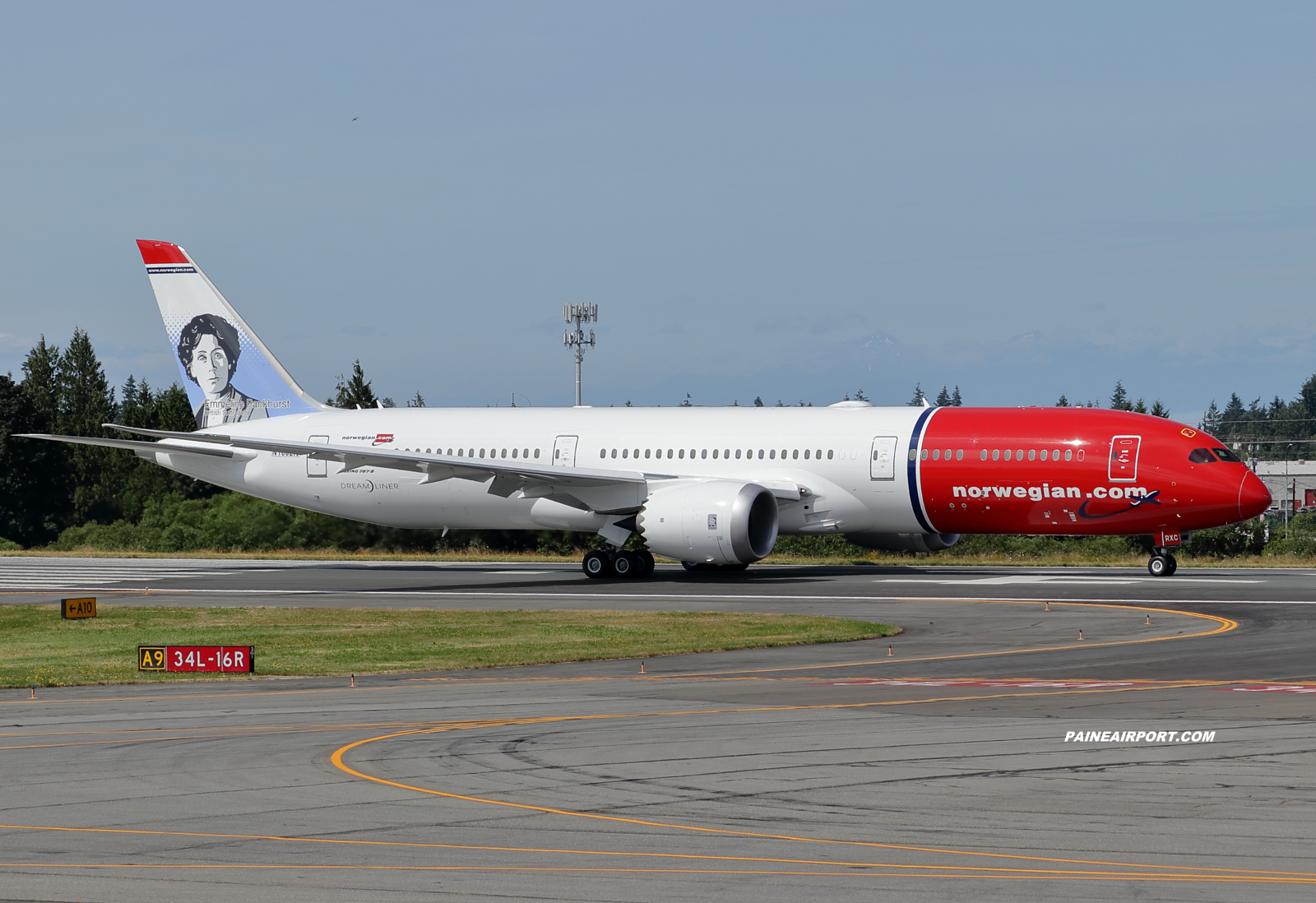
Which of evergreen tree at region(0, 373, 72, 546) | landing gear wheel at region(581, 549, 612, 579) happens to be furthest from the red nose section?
evergreen tree at region(0, 373, 72, 546)

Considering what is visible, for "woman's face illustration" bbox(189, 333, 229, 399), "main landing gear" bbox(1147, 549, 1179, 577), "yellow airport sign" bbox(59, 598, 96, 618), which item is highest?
"woman's face illustration" bbox(189, 333, 229, 399)

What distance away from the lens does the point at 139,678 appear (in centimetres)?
2277

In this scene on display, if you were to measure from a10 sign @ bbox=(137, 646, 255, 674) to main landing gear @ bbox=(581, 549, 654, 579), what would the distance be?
20413 mm

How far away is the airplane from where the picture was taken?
3984 centimetres

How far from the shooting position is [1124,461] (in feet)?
129

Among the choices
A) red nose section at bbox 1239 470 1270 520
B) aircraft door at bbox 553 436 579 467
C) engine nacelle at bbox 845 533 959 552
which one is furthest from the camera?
aircraft door at bbox 553 436 579 467

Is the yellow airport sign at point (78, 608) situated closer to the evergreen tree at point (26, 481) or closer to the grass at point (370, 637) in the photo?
the grass at point (370, 637)

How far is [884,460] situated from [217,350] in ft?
77.1

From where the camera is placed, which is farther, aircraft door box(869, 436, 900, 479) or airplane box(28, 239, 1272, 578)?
aircraft door box(869, 436, 900, 479)

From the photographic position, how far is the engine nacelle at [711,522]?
40.3 m

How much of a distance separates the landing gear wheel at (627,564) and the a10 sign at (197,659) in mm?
20685

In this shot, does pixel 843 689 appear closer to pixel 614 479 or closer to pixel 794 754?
pixel 794 754

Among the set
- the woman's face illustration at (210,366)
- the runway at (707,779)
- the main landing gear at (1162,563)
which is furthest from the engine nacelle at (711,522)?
the woman's face illustration at (210,366)

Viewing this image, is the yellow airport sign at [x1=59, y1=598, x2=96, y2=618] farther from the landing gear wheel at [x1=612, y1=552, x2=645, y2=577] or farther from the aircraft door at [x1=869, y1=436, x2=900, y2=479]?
the aircraft door at [x1=869, y1=436, x2=900, y2=479]
